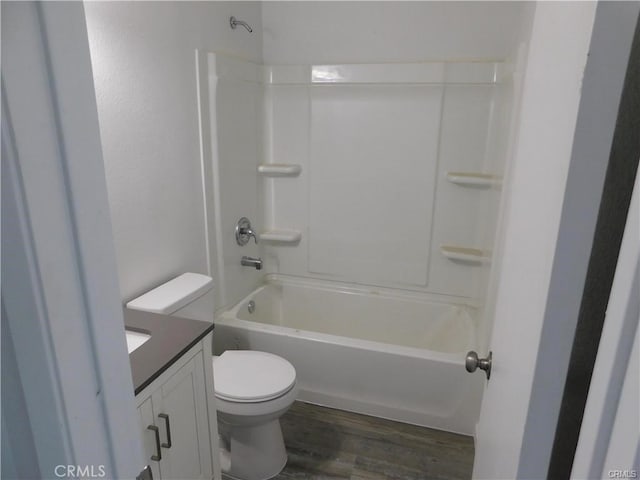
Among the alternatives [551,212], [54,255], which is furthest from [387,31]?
[54,255]

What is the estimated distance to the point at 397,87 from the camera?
2.43 m

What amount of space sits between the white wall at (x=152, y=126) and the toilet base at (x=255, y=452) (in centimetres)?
78

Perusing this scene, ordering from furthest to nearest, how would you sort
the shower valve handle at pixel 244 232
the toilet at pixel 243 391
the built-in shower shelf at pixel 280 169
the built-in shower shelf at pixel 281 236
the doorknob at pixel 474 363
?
1. the built-in shower shelf at pixel 281 236
2. the built-in shower shelf at pixel 280 169
3. the shower valve handle at pixel 244 232
4. the toilet at pixel 243 391
5. the doorknob at pixel 474 363

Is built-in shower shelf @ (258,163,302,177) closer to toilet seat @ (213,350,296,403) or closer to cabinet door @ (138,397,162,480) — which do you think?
toilet seat @ (213,350,296,403)

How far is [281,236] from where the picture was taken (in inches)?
110

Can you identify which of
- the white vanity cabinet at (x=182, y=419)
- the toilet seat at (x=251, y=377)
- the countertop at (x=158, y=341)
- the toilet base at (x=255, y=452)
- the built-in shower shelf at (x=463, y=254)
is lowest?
the toilet base at (x=255, y=452)

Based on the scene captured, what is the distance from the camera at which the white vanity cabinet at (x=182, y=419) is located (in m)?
1.14

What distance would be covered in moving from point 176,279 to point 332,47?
5.49 ft

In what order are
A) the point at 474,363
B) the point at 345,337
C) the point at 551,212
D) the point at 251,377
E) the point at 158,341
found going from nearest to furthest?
the point at 551,212
the point at 474,363
the point at 158,341
the point at 251,377
the point at 345,337

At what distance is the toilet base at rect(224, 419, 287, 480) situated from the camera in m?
1.78

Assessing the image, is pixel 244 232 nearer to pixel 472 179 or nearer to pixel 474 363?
pixel 472 179

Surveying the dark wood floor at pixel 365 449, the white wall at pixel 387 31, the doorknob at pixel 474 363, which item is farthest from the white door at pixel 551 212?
the white wall at pixel 387 31

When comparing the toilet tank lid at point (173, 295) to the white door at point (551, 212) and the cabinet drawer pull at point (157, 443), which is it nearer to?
the cabinet drawer pull at point (157, 443)

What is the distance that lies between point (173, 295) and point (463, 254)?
1668 millimetres
